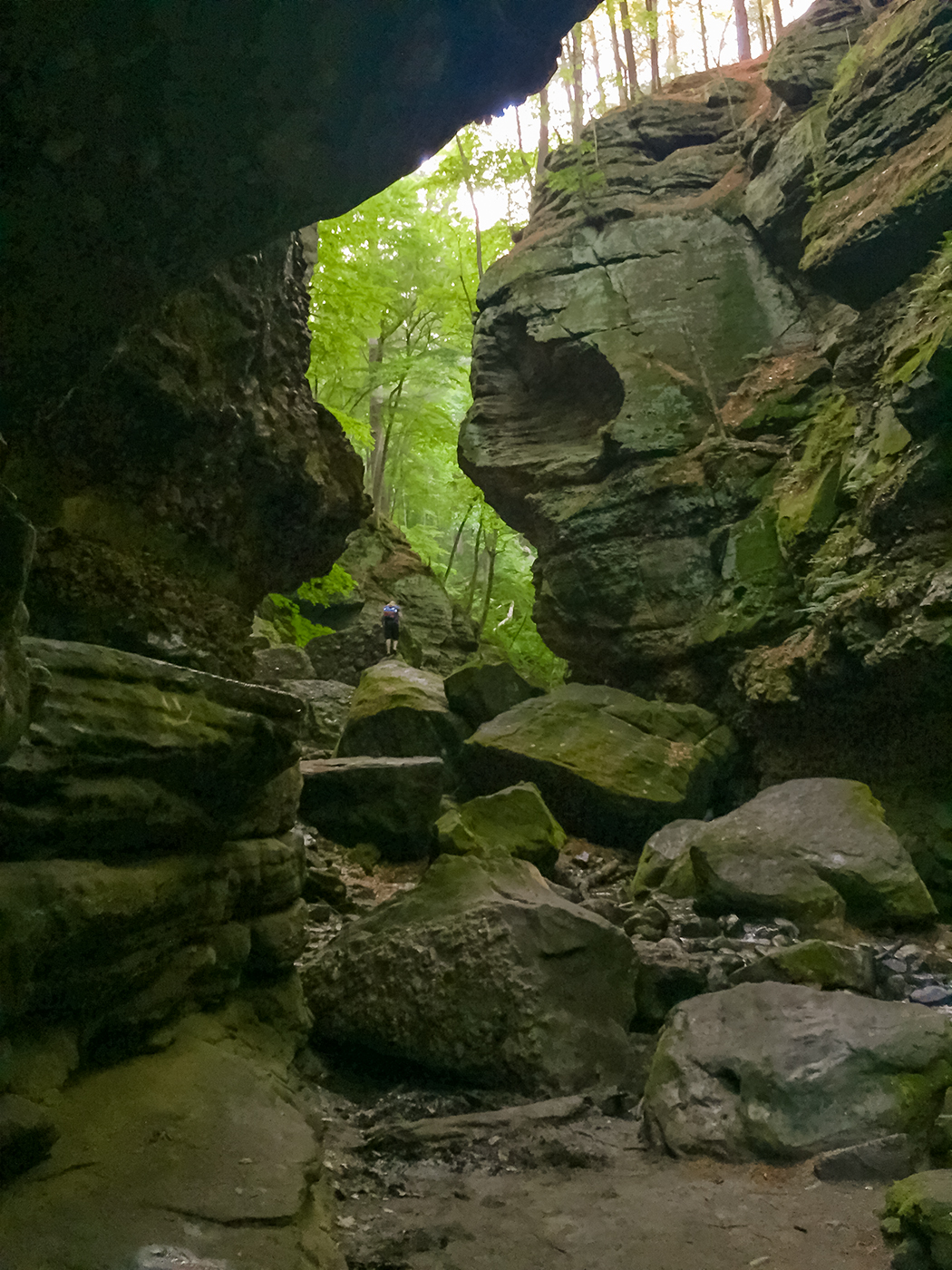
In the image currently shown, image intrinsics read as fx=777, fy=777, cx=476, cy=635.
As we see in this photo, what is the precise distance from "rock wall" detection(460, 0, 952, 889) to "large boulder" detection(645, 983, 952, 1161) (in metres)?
6.11

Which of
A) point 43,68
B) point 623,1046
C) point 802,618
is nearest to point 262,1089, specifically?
point 623,1046

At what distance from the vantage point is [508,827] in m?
9.20

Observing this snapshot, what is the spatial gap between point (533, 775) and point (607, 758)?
1.12 metres

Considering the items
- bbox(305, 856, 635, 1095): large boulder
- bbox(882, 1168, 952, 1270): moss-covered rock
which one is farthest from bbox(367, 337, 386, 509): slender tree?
bbox(882, 1168, 952, 1270): moss-covered rock

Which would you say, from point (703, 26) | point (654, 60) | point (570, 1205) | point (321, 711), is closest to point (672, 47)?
point (703, 26)

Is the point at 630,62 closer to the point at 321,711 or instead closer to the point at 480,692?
the point at 480,692

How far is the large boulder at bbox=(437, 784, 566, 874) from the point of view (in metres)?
8.71

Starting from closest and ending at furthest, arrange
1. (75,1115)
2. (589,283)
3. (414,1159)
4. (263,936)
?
(75,1115), (414,1159), (263,936), (589,283)

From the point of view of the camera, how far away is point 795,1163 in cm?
388

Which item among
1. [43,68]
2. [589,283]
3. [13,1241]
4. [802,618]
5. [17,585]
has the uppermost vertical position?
[589,283]

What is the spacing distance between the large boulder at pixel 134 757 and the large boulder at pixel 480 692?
27.3 feet

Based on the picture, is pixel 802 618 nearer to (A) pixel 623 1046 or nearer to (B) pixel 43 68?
(A) pixel 623 1046

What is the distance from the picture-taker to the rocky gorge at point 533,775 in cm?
324

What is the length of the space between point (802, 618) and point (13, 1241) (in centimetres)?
1172
